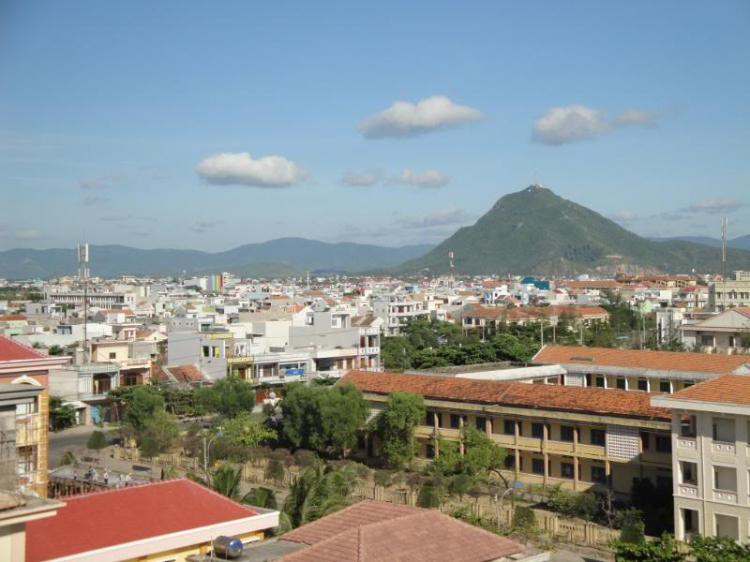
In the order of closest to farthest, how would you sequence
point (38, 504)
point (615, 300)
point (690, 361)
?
point (38, 504) < point (690, 361) < point (615, 300)

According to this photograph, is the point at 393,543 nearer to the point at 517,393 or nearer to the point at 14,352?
the point at 14,352

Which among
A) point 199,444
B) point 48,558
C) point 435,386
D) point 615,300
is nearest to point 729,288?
point 615,300

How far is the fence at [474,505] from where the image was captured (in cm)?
1856

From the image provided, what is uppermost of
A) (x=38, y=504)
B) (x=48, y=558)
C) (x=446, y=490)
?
(x=38, y=504)

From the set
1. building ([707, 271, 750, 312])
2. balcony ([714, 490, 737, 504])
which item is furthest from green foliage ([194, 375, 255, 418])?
building ([707, 271, 750, 312])

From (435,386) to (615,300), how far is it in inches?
2636

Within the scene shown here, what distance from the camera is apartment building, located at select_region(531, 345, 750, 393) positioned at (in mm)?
29688

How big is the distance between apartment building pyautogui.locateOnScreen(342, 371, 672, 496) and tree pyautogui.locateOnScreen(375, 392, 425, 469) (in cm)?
71

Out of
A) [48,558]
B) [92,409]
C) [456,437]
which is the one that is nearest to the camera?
[48,558]

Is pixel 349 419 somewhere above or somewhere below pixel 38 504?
below

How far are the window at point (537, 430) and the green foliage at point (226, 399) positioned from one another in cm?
1163

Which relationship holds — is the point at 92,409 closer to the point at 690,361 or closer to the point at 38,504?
the point at 690,361

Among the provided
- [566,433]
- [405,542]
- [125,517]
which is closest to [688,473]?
[566,433]

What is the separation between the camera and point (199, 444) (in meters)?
26.1
